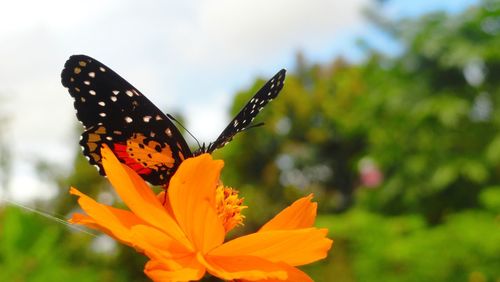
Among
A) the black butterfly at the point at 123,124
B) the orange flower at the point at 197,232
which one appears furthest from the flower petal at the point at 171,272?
the black butterfly at the point at 123,124

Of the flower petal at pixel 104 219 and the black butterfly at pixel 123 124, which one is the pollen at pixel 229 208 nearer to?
the black butterfly at pixel 123 124

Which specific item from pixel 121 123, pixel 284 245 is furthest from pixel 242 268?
pixel 121 123

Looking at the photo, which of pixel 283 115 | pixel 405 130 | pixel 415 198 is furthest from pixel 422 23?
pixel 283 115

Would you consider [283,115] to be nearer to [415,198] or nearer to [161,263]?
[415,198]

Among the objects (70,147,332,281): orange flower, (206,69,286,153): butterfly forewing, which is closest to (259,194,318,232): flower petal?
(70,147,332,281): orange flower

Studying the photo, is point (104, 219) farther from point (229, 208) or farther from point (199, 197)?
point (229, 208)

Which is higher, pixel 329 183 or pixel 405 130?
pixel 329 183

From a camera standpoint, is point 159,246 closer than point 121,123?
Yes
